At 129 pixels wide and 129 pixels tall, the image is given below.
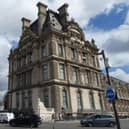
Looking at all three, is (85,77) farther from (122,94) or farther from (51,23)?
(122,94)

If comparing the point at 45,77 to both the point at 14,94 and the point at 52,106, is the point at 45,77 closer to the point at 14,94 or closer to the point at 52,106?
the point at 52,106

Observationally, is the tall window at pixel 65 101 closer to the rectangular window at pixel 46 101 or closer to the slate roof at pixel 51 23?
the rectangular window at pixel 46 101

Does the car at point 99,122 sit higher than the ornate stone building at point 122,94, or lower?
lower

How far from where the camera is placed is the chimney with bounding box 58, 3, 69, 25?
5134 centimetres

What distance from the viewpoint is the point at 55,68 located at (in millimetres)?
43344

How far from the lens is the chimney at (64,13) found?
51.3 metres

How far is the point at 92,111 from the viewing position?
1874 inches

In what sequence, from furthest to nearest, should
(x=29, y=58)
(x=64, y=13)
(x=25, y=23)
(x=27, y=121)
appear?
(x=25, y=23) → (x=64, y=13) → (x=29, y=58) → (x=27, y=121)

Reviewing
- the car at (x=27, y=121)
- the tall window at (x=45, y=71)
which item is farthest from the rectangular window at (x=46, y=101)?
the car at (x=27, y=121)

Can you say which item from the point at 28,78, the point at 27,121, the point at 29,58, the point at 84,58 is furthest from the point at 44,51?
the point at 27,121

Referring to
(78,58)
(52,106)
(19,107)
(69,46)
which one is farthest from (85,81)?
(19,107)

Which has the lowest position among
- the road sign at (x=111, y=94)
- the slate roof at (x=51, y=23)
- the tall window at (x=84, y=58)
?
the road sign at (x=111, y=94)

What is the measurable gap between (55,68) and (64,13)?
→ 1529cm

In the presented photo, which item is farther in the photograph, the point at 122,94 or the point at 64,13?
the point at 122,94
